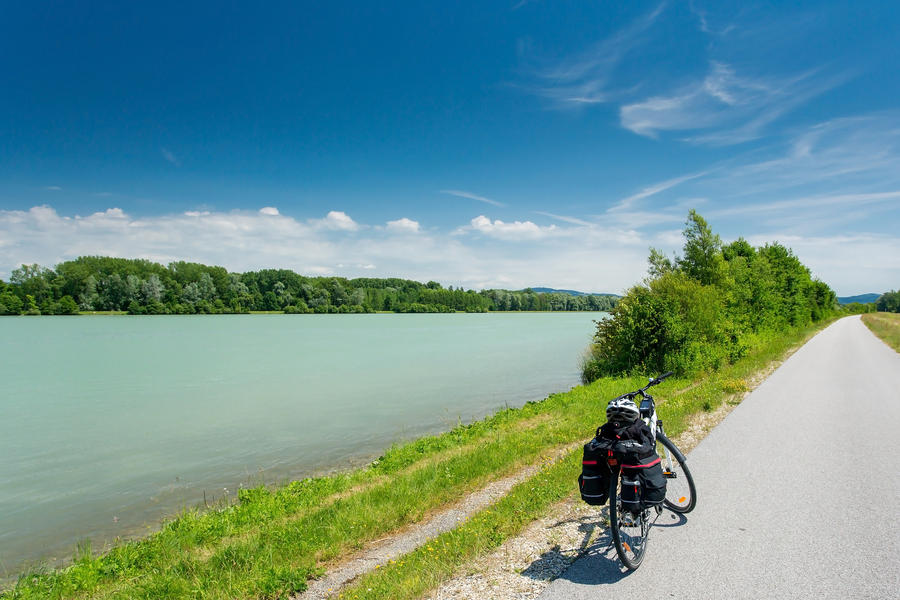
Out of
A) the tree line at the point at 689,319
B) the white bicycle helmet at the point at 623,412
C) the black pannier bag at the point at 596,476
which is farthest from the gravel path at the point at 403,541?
the tree line at the point at 689,319

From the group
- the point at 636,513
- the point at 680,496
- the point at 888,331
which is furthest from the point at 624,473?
the point at 888,331

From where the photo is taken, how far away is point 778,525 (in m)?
5.19

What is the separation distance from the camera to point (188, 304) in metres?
113

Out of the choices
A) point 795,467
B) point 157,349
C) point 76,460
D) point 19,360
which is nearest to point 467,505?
point 795,467

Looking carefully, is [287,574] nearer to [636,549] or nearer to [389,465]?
[636,549]

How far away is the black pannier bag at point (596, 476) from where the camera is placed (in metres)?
4.32

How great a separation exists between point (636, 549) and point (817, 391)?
491 inches

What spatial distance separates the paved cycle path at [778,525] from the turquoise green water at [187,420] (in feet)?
26.7

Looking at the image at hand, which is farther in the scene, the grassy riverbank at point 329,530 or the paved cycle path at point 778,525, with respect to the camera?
the grassy riverbank at point 329,530

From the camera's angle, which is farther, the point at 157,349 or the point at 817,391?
the point at 157,349

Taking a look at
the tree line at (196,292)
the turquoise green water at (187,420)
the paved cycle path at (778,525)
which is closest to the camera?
the paved cycle path at (778,525)

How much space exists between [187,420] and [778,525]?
17097mm

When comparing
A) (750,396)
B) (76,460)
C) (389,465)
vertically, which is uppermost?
(750,396)

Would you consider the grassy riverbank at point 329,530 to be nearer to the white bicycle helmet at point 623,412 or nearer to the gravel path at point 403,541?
the gravel path at point 403,541
